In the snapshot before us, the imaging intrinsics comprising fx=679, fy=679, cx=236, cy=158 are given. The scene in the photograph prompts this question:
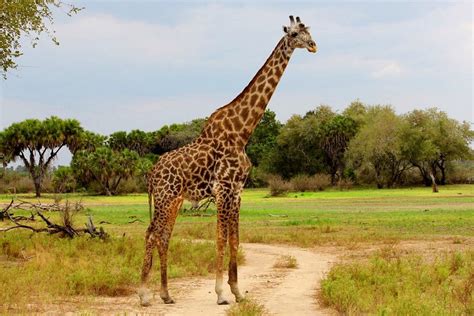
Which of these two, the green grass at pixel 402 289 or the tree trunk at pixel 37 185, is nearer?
the green grass at pixel 402 289

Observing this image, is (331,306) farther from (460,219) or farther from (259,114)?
(460,219)

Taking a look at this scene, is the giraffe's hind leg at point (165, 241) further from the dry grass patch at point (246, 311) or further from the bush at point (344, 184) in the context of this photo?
the bush at point (344, 184)

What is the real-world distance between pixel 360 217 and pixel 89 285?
24.2 meters

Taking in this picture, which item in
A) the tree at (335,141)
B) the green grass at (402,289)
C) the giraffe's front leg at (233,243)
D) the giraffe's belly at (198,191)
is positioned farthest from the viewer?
the tree at (335,141)

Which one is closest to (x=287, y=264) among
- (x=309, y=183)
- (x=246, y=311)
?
(x=246, y=311)

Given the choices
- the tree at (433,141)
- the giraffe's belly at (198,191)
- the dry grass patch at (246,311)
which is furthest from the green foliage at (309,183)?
the dry grass patch at (246,311)

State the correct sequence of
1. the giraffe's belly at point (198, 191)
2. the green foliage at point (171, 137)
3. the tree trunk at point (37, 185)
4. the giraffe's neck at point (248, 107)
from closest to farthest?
1. the giraffe's belly at point (198, 191)
2. the giraffe's neck at point (248, 107)
3. the tree trunk at point (37, 185)
4. the green foliage at point (171, 137)

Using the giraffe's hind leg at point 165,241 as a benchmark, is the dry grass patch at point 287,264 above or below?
below

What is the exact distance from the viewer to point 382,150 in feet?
253

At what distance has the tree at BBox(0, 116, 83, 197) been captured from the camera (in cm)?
7538

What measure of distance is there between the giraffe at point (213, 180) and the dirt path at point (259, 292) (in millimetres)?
422

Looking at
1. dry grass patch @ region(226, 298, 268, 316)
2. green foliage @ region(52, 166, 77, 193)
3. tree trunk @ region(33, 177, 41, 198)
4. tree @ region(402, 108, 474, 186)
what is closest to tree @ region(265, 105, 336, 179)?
tree @ region(402, 108, 474, 186)

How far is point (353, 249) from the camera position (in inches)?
828

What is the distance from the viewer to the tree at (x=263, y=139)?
9981 centimetres
